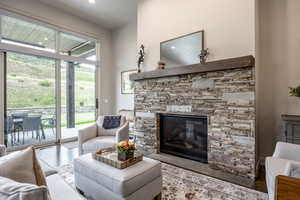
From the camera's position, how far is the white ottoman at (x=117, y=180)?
61.6 inches

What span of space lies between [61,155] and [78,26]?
356cm

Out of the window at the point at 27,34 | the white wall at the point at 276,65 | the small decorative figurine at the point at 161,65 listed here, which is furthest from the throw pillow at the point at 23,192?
the window at the point at 27,34

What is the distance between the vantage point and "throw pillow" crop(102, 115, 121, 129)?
3479mm

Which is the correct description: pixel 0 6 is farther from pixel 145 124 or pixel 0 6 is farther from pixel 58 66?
pixel 145 124

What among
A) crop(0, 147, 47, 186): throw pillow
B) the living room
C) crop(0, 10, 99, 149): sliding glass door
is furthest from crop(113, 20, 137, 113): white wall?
crop(0, 147, 47, 186): throw pillow

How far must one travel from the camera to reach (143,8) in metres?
3.84

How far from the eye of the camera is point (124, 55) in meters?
5.35

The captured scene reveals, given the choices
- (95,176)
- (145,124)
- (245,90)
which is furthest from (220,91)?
(95,176)

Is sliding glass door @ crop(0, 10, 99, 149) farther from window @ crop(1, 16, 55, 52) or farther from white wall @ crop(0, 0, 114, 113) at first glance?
white wall @ crop(0, 0, 114, 113)

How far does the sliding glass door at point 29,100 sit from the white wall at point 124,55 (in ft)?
6.25

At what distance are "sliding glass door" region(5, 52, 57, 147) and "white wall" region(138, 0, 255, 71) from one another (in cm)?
271

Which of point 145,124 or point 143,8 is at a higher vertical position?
point 143,8

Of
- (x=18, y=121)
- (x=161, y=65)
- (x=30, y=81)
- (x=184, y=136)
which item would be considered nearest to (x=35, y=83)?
(x=30, y=81)

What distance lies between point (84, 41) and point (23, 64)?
1.82 metres
